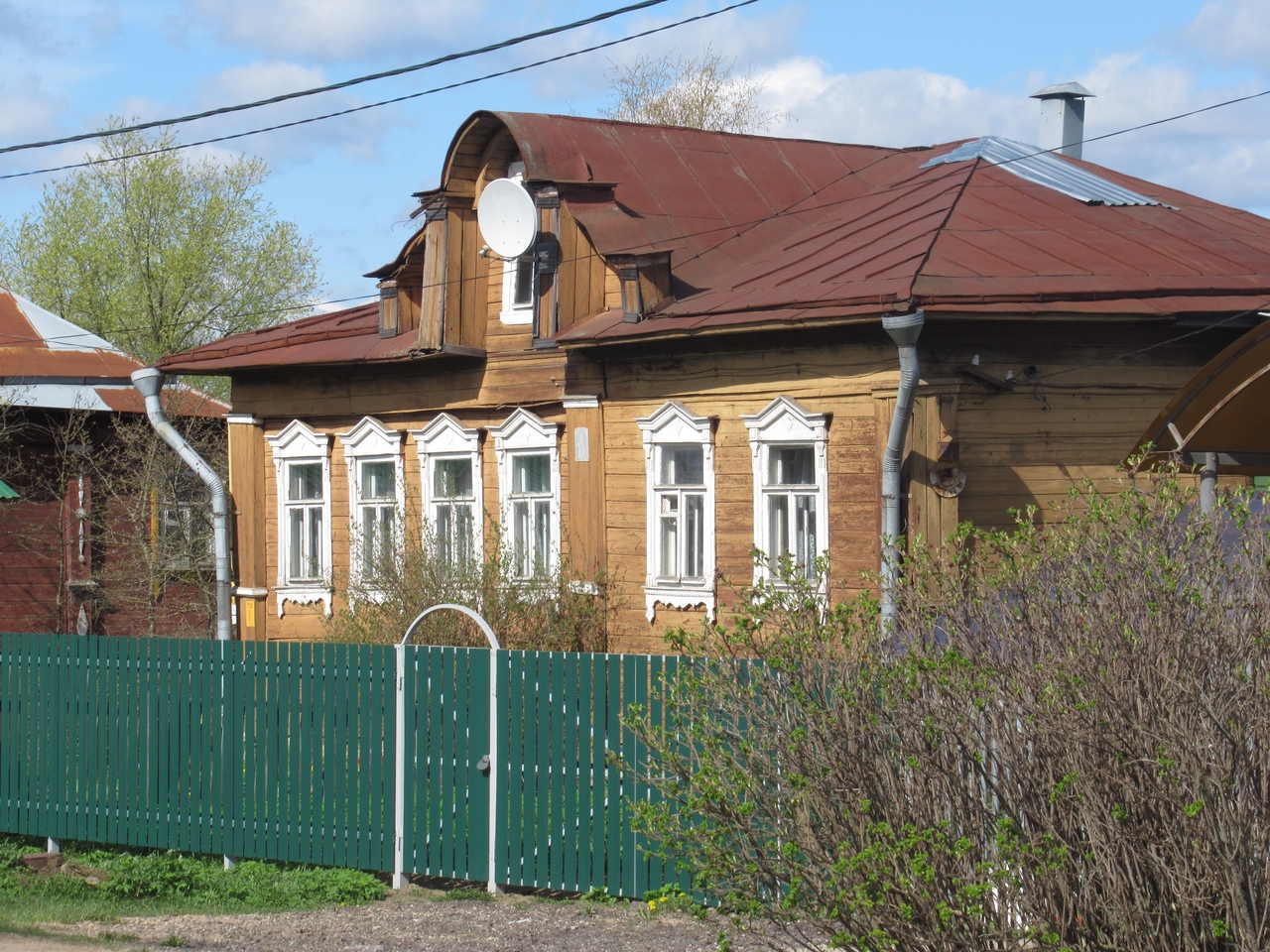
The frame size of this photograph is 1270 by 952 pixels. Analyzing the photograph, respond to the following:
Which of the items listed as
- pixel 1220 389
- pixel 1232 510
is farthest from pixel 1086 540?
pixel 1220 389

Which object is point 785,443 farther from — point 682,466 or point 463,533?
point 463,533

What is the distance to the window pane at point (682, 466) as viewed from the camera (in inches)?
537

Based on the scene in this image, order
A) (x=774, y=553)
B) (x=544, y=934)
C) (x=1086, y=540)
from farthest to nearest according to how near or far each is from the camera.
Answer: (x=774, y=553)
(x=544, y=934)
(x=1086, y=540)

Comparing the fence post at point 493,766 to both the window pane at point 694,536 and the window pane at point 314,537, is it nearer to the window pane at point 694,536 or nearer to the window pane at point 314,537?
the window pane at point 694,536

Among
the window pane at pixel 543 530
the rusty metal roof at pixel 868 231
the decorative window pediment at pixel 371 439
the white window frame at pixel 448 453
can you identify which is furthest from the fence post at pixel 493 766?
the decorative window pediment at pixel 371 439

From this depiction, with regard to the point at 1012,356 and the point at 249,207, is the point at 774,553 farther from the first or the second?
the point at 249,207

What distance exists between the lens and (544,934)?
766cm

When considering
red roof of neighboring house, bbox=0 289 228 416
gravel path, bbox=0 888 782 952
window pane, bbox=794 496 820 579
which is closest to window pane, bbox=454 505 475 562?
window pane, bbox=794 496 820 579

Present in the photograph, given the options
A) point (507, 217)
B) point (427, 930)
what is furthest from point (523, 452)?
point (427, 930)

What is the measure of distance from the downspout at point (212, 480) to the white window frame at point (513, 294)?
170 inches

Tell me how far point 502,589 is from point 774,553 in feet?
7.93

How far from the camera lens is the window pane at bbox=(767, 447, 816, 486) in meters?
12.7

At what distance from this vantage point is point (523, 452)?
49.8ft

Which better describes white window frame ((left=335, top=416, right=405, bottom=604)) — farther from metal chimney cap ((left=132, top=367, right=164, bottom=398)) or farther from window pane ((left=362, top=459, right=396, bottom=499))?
metal chimney cap ((left=132, top=367, right=164, bottom=398))
